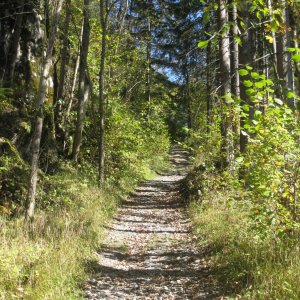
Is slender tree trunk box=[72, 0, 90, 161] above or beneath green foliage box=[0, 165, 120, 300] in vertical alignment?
above

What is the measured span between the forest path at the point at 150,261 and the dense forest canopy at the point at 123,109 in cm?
146

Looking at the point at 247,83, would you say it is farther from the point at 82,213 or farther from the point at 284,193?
the point at 82,213

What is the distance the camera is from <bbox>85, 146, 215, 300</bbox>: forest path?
5660 millimetres

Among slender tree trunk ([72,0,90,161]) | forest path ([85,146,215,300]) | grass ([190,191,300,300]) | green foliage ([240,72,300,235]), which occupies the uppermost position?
slender tree trunk ([72,0,90,161])

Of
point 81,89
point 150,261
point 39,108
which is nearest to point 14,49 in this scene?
point 81,89

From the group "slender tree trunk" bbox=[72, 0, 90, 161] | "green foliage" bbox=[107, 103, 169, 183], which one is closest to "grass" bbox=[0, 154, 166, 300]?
"slender tree trunk" bbox=[72, 0, 90, 161]

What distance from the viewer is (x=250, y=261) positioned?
538cm

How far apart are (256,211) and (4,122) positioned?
8.12 m

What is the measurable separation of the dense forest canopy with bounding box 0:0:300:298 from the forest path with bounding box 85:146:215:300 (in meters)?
1.46

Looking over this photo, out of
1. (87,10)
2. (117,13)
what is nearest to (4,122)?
(87,10)

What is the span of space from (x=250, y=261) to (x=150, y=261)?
2.39m

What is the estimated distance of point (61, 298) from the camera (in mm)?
4637

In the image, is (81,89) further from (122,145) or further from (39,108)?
(39,108)

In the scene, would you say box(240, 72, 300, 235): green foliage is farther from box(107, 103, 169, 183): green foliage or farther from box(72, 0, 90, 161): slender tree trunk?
box(107, 103, 169, 183): green foliage
